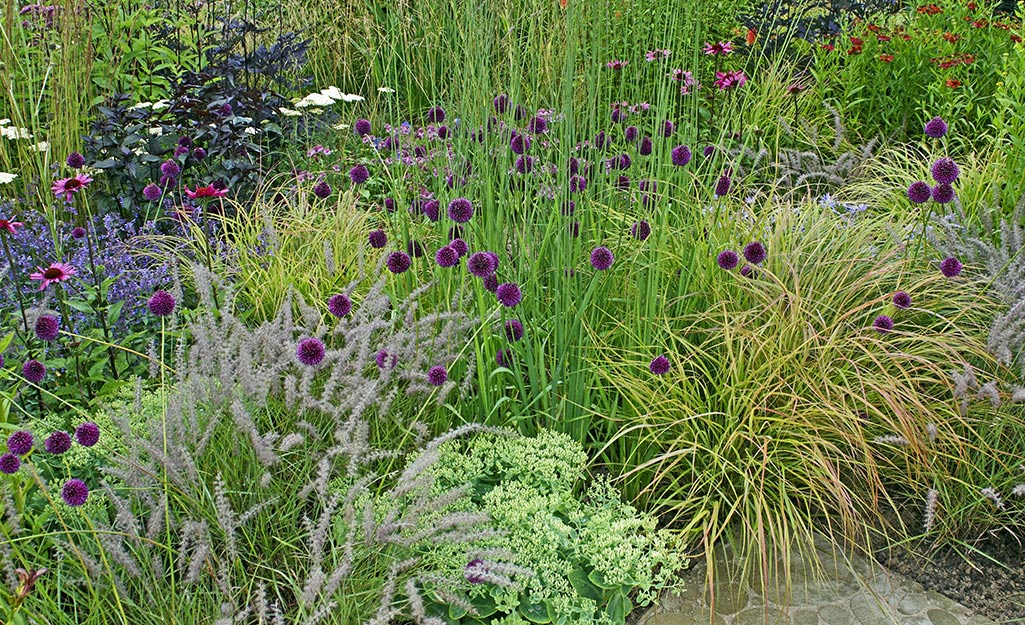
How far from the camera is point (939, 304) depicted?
2.93 metres

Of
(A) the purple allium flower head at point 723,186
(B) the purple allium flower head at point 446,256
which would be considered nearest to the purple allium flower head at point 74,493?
(B) the purple allium flower head at point 446,256

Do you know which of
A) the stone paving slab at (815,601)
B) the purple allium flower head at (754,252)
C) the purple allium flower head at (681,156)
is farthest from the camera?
the purple allium flower head at (681,156)

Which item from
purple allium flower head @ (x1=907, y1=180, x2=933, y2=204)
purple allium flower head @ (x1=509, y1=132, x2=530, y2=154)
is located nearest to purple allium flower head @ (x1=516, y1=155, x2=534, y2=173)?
purple allium flower head @ (x1=509, y1=132, x2=530, y2=154)

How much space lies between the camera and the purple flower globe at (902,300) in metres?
2.56

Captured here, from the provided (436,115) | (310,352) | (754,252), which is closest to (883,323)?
(754,252)

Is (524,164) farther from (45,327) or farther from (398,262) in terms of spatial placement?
(45,327)

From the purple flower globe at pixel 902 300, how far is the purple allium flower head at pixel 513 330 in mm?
1124

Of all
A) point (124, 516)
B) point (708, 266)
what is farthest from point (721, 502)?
point (124, 516)

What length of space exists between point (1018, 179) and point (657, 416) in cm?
210

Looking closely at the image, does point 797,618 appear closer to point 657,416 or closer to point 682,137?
point 657,416

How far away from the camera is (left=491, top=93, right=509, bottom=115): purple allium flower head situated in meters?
2.75

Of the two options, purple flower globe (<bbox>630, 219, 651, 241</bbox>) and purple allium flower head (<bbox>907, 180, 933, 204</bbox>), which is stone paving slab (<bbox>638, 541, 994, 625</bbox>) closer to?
purple flower globe (<bbox>630, 219, 651, 241</bbox>)

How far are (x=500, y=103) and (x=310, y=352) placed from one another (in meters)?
1.12

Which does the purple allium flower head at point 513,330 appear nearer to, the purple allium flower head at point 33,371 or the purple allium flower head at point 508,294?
the purple allium flower head at point 508,294
